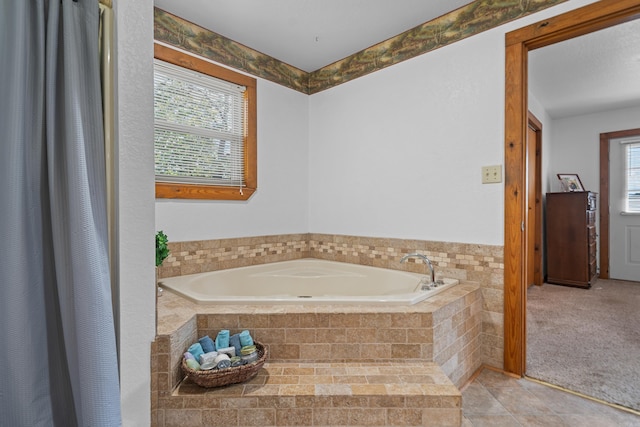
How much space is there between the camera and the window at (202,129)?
2.26 metres

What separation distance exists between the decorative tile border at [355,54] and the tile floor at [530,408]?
2209 millimetres

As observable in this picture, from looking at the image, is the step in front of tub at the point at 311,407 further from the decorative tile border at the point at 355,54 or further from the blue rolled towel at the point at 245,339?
the decorative tile border at the point at 355,54

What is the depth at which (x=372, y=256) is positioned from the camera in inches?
107

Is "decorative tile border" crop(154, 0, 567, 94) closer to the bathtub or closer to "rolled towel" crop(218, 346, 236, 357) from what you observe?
the bathtub

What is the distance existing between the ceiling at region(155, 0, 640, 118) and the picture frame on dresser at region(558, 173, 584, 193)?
123 centimetres

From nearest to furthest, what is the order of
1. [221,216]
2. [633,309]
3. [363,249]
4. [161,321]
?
[161,321], [221,216], [363,249], [633,309]

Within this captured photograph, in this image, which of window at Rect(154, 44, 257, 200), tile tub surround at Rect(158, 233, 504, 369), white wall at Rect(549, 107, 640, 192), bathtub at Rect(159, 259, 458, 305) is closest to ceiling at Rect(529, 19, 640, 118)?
white wall at Rect(549, 107, 640, 192)

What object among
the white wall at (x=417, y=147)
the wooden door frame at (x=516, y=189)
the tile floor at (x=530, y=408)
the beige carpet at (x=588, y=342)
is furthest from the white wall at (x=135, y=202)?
the beige carpet at (x=588, y=342)

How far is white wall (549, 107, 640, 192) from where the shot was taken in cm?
437

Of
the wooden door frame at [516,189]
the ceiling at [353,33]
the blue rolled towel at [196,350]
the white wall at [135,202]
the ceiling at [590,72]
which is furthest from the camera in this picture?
Result: the ceiling at [590,72]

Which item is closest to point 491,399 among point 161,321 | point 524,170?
point 524,170

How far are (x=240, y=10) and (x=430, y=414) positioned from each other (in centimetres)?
260

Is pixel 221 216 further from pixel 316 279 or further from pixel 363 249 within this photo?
pixel 363 249

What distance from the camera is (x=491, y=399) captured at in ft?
5.60
